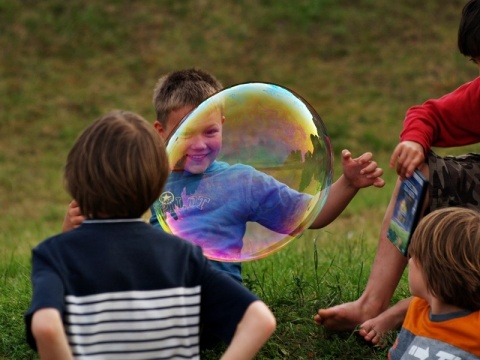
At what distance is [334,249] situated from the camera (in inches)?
223

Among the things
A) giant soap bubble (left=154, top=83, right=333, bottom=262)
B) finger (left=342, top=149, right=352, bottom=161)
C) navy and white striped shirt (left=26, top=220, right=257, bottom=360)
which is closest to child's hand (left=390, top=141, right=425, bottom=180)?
finger (left=342, top=149, right=352, bottom=161)

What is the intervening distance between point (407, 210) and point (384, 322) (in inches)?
18.7

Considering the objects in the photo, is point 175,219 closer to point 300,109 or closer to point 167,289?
point 300,109

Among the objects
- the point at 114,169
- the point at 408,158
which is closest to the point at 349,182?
the point at 408,158

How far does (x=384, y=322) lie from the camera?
3.92 metres

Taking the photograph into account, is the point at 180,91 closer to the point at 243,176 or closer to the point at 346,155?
the point at 243,176

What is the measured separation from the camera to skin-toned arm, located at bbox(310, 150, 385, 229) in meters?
3.87

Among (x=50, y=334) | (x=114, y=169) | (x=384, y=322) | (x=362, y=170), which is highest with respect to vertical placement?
(x=114, y=169)

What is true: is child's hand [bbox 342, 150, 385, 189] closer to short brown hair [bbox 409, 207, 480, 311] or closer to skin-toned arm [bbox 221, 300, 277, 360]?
short brown hair [bbox 409, 207, 480, 311]

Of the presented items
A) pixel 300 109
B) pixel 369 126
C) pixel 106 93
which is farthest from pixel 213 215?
pixel 106 93

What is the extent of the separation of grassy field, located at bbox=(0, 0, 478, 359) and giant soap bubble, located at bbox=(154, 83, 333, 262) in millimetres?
5664

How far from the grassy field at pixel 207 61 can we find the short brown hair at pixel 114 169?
680 centimetres

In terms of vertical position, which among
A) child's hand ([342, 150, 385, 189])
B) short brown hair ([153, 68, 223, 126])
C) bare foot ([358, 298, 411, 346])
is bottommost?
bare foot ([358, 298, 411, 346])

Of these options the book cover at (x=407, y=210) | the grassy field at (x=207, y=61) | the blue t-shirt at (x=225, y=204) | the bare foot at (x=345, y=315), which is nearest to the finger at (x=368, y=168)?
the book cover at (x=407, y=210)
